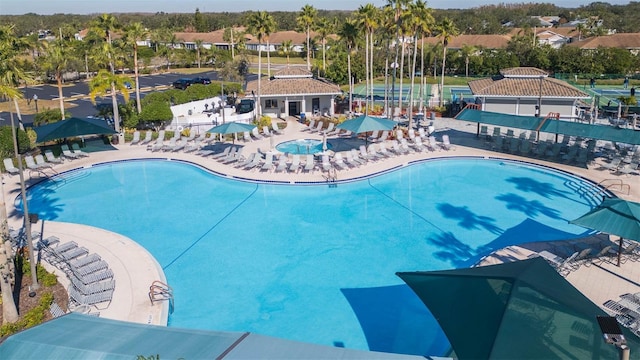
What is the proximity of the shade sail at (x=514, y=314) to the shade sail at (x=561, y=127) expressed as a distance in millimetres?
16338

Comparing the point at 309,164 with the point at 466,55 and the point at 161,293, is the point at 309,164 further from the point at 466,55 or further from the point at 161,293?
the point at 466,55

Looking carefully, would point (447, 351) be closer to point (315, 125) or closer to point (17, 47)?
point (315, 125)

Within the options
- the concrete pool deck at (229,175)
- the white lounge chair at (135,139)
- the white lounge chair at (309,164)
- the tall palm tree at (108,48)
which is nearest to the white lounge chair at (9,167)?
the concrete pool deck at (229,175)

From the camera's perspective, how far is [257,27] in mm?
34750

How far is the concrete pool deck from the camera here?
13055mm

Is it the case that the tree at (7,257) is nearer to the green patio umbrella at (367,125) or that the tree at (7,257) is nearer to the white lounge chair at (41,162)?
the white lounge chair at (41,162)

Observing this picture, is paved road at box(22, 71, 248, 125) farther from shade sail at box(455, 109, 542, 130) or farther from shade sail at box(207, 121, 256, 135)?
shade sail at box(455, 109, 542, 130)

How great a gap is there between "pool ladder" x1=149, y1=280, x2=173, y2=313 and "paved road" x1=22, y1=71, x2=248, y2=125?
29301mm

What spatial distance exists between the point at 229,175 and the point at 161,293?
38.0 ft

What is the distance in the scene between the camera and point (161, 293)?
43.8ft

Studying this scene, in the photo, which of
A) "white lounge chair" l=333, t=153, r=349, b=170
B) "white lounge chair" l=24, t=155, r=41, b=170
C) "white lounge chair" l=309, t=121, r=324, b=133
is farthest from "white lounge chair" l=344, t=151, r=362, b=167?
"white lounge chair" l=24, t=155, r=41, b=170

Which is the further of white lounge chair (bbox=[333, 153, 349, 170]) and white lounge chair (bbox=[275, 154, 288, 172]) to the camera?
white lounge chair (bbox=[333, 153, 349, 170])

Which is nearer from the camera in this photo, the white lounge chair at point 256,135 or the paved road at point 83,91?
the white lounge chair at point 256,135

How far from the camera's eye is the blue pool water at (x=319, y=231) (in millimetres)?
13109
